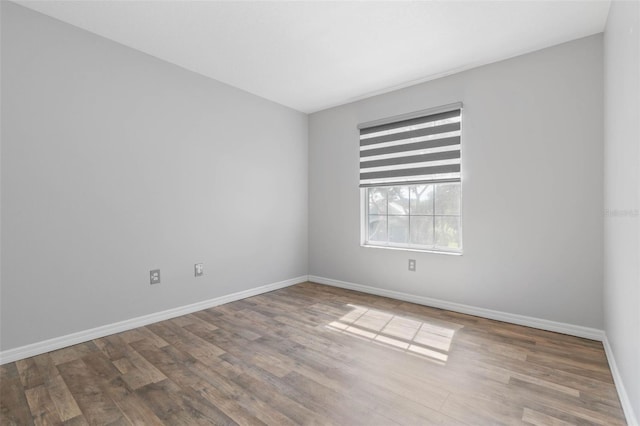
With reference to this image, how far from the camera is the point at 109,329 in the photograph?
2.64m

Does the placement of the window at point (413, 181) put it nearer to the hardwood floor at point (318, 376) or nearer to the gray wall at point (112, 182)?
the hardwood floor at point (318, 376)

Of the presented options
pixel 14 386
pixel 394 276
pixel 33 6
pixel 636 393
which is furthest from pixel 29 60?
pixel 636 393

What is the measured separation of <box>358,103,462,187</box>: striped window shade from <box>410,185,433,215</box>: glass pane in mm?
120

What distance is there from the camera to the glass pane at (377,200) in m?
3.92

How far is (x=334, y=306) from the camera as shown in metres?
3.41

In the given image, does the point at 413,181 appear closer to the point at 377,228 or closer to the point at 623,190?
the point at 377,228

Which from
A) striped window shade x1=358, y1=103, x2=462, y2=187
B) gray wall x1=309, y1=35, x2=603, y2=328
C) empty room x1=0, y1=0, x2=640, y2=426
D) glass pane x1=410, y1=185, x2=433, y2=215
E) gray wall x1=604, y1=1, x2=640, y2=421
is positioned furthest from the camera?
glass pane x1=410, y1=185, x2=433, y2=215

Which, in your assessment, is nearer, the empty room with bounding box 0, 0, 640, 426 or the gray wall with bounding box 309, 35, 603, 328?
the empty room with bounding box 0, 0, 640, 426

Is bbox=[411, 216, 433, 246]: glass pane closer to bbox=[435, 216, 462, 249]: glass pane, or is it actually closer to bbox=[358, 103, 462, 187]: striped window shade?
bbox=[435, 216, 462, 249]: glass pane

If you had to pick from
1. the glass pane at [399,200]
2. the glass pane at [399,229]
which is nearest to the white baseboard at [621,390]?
the glass pane at [399,229]

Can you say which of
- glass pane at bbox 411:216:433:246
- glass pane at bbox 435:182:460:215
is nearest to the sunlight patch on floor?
glass pane at bbox 411:216:433:246

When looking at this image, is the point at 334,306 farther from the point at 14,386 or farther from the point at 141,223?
the point at 14,386

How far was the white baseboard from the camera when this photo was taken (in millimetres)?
1488

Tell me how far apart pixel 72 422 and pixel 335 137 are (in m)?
3.76
